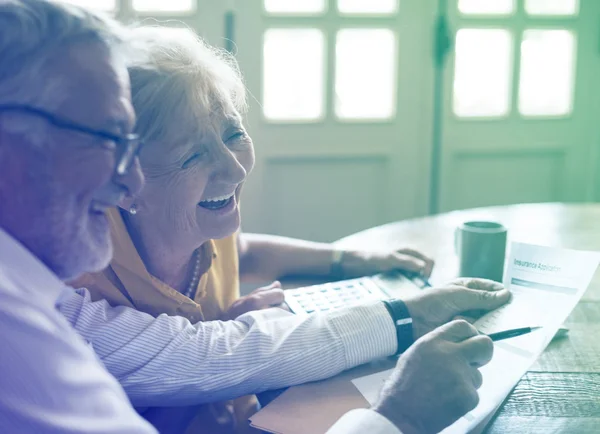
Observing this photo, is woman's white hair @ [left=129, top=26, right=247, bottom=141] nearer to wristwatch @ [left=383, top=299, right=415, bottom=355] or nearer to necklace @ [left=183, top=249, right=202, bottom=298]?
necklace @ [left=183, top=249, right=202, bottom=298]

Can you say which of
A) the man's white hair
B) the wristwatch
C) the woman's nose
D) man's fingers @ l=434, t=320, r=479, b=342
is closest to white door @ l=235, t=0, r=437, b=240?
the woman's nose

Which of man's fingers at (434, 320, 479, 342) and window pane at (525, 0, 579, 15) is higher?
window pane at (525, 0, 579, 15)

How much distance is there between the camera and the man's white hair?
65cm

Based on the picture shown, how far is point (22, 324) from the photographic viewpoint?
1.99 ft

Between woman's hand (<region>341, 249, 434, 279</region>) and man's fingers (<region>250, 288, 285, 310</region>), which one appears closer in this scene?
man's fingers (<region>250, 288, 285, 310</region>)

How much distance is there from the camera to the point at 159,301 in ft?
3.71

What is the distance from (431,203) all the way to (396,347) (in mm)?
1732

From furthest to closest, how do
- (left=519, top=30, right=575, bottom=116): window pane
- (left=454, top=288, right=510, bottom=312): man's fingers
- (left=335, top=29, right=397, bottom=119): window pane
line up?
(left=519, top=30, right=575, bottom=116): window pane → (left=335, top=29, right=397, bottom=119): window pane → (left=454, top=288, right=510, bottom=312): man's fingers

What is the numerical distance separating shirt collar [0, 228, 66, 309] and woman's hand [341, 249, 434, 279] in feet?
2.80

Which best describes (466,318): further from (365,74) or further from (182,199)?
(365,74)

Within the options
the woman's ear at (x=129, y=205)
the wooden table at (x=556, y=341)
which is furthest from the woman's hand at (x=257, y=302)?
the wooden table at (x=556, y=341)

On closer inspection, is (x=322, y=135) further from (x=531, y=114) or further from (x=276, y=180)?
(x=531, y=114)

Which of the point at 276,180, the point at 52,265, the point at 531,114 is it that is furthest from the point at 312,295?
the point at 531,114

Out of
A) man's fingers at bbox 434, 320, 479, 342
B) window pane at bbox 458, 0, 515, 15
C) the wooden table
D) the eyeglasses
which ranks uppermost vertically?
window pane at bbox 458, 0, 515, 15
